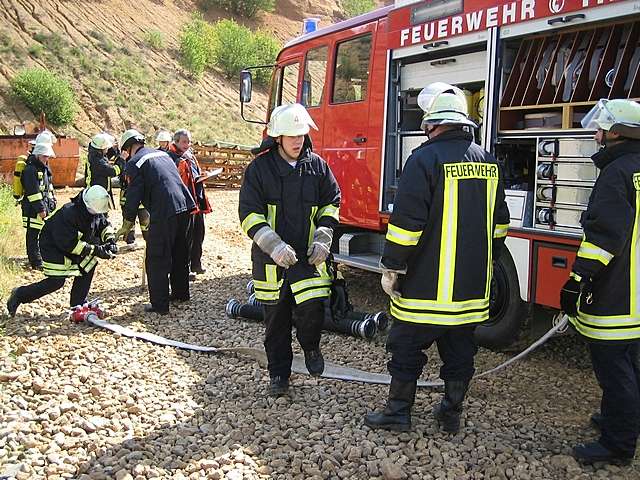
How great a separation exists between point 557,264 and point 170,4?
3597 cm

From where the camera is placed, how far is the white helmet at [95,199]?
5586 mm

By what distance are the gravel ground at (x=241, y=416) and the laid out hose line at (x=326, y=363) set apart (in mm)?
72

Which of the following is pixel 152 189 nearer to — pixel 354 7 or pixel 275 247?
pixel 275 247

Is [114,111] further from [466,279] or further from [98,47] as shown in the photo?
[466,279]

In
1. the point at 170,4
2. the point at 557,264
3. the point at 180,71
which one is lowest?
the point at 557,264

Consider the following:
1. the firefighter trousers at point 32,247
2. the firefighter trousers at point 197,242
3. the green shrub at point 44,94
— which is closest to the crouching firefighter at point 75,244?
the firefighter trousers at point 197,242

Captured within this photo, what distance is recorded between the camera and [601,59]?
428 centimetres

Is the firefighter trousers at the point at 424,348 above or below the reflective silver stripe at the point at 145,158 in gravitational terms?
below

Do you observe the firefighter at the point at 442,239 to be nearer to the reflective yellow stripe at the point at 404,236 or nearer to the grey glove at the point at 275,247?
the reflective yellow stripe at the point at 404,236

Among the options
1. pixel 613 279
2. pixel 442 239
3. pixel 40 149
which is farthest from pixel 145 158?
pixel 613 279

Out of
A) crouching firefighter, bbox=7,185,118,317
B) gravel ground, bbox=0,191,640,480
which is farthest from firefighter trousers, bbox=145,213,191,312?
gravel ground, bbox=0,191,640,480

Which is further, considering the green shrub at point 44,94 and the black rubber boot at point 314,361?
the green shrub at point 44,94

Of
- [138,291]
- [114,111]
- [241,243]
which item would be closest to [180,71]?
[114,111]

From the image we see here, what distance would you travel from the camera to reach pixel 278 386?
4.14 m
